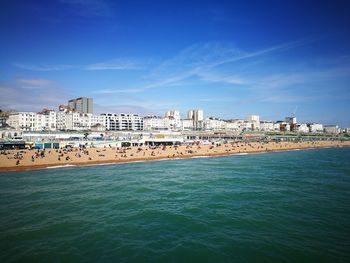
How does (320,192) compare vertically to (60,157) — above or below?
below

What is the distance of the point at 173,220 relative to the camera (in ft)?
56.7

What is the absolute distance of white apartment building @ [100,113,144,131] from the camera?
120238 mm

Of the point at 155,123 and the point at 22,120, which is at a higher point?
the point at 155,123

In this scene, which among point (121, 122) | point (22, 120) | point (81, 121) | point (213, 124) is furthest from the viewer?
point (213, 124)

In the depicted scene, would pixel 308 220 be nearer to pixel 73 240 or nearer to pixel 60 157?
pixel 73 240

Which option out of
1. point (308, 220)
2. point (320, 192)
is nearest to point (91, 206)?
point (308, 220)

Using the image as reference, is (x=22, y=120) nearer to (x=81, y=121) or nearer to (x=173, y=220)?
(x=81, y=121)

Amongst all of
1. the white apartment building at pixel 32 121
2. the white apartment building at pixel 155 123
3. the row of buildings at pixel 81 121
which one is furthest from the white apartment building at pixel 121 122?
the white apartment building at pixel 32 121

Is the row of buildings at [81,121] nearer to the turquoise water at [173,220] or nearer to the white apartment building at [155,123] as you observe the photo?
the white apartment building at [155,123]

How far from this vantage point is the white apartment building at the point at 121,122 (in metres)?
120

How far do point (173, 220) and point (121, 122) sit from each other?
108950mm

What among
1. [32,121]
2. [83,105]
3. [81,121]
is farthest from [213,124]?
[32,121]

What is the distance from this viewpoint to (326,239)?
1444cm

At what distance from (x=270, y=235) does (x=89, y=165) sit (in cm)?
3304
